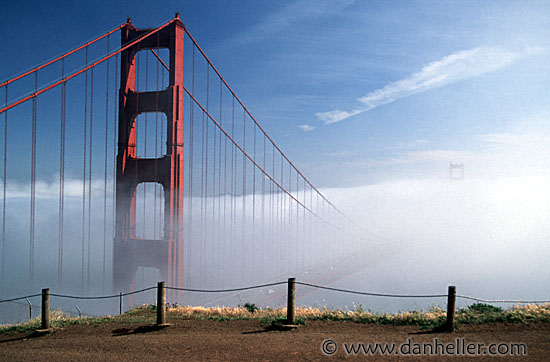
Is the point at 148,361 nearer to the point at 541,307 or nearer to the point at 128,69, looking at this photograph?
the point at 541,307

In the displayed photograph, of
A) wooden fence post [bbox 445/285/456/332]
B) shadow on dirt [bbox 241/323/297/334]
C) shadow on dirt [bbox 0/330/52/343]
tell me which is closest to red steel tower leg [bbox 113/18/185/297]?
shadow on dirt [bbox 0/330/52/343]

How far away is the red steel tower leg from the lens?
16438mm

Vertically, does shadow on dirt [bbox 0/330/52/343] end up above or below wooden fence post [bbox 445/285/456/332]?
below

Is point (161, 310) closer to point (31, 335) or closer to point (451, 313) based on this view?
point (31, 335)

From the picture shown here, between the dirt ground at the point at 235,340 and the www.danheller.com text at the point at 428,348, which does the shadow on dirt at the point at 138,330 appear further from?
the www.danheller.com text at the point at 428,348

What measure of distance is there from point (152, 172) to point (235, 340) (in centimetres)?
1188

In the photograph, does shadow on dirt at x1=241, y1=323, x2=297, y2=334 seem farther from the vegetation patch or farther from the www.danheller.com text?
the www.danheller.com text

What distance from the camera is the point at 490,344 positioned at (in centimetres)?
600

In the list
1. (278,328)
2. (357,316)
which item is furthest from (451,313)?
(278,328)

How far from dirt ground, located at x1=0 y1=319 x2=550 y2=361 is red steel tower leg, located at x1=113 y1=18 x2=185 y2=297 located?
8.86 metres

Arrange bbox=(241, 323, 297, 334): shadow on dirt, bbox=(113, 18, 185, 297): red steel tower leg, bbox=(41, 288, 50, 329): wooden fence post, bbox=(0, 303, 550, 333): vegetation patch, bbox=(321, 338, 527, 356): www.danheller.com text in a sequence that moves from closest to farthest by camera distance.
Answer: bbox=(321, 338, 527, 356): www.danheller.com text, bbox=(241, 323, 297, 334): shadow on dirt, bbox=(0, 303, 550, 333): vegetation patch, bbox=(41, 288, 50, 329): wooden fence post, bbox=(113, 18, 185, 297): red steel tower leg

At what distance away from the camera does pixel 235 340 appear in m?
6.37

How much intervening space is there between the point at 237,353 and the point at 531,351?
13.3 ft

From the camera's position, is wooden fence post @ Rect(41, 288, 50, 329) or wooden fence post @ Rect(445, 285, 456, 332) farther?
wooden fence post @ Rect(41, 288, 50, 329)
